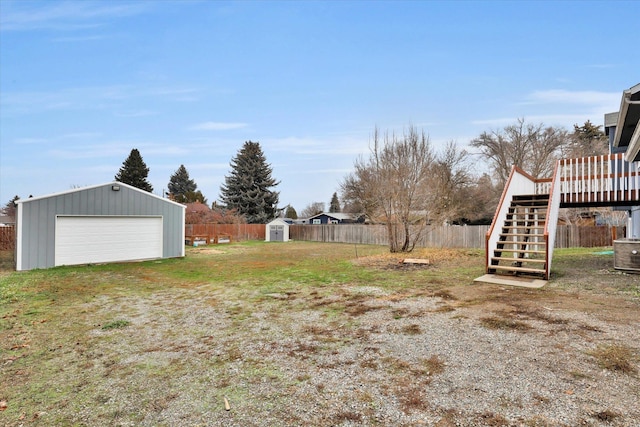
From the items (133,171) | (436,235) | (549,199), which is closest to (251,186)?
(133,171)

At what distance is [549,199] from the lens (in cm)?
788

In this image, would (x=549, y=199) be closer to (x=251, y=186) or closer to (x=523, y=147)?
(x=523, y=147)

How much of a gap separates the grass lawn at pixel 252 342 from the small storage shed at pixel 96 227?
2.97 metres

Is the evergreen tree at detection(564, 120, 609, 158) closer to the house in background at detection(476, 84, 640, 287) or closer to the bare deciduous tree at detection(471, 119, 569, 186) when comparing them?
the bare deciduous tree at detection(471, 119, 569, 186)

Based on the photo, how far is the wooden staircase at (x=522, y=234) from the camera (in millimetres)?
7473

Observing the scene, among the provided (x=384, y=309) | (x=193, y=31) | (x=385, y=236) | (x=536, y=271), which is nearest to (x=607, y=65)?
(x=536, y=271)

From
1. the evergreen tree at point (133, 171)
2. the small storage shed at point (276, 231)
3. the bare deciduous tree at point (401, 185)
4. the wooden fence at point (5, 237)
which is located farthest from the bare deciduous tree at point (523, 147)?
the evergreen tree at point (133, 171)

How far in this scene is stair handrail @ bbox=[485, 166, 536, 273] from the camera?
7590 millimetres

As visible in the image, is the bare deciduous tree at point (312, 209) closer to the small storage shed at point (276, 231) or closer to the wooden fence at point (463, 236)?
the small storage shed at point (276, 231)

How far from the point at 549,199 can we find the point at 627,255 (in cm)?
217

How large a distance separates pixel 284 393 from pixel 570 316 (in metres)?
4.04

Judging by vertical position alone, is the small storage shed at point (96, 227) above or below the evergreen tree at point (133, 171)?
below

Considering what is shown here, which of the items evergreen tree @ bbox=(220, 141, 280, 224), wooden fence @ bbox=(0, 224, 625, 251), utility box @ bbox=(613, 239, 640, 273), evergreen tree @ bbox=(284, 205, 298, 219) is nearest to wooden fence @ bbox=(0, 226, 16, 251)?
wooden fence @ bbox=(0, 224, 625, 251)

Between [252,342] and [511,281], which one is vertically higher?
Result: [511,281]
